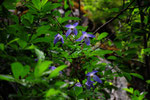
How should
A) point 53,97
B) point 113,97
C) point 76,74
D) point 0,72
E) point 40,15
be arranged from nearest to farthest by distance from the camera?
1. point 53,97
2. point 0,72
3. point 40,15
4. point 76,74
5. point 113,97

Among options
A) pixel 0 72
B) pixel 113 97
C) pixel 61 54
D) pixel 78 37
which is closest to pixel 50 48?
pixel 61 54

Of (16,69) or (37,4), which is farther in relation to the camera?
(37,4)

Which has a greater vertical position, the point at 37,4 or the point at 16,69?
the point at 37,4

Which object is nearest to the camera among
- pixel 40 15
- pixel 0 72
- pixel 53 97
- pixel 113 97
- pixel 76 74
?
pixel 53 97

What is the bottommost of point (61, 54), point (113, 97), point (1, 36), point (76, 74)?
point (113, 97)

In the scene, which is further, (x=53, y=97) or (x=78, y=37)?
(x=78, y=37)

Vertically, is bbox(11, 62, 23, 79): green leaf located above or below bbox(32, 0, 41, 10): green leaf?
below

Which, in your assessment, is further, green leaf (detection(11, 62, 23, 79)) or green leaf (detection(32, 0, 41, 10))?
green leaf (detection(32, 0, 41, 10))

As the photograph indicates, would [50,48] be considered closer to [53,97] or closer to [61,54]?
[61,54]

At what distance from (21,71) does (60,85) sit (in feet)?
0.46

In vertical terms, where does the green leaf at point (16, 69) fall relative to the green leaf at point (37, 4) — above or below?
below

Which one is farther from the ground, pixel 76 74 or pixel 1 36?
pixel 1 36

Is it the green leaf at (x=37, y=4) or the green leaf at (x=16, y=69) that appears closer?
the green leaf at (x=16, y=69)

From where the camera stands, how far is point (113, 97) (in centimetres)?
281
